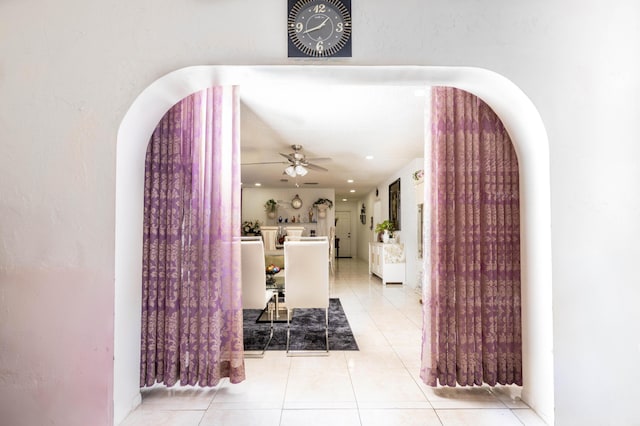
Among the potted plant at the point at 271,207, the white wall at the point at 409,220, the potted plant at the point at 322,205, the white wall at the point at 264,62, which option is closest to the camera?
the white wall at the point at 264,62

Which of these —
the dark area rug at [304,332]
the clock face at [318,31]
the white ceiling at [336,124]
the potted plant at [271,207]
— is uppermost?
the white ceiling at [336,124]

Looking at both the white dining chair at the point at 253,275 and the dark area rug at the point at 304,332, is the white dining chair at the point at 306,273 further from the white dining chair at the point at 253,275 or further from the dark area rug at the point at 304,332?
the white dining chair at the point at 253,275

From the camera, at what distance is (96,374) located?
6.07ft

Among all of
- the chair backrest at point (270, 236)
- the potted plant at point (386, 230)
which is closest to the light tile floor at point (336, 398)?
the chair backrest at point (270, 236)

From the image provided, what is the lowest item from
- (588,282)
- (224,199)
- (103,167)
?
(588,282)

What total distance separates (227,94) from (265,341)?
2.38 m

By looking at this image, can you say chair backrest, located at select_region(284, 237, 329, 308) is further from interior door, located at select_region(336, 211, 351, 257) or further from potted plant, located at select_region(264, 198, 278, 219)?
interior door, located at select_region(336, 211, 351, 257)

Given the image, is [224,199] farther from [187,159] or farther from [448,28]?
Answer: [448,28]

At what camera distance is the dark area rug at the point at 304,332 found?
10.8 ft

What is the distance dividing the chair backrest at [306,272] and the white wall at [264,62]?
66.0 inches

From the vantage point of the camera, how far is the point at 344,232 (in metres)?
14.9

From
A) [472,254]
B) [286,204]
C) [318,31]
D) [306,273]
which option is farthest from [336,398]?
[286,204]

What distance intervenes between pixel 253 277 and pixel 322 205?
7.59 m

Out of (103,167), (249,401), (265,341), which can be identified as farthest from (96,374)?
(265,341)
